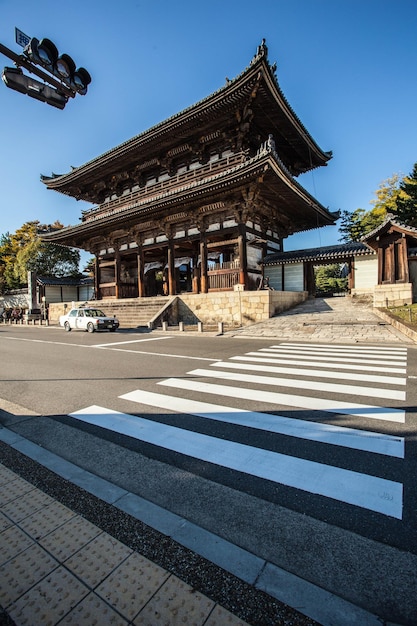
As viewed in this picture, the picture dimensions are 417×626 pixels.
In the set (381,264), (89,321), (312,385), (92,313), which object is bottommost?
(312,385)

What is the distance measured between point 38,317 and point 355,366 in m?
30.8

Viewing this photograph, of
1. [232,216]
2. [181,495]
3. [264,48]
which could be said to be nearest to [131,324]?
[232,216]

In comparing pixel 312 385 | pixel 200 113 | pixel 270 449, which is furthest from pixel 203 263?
pixel 270 449

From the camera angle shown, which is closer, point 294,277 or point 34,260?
point 294,277

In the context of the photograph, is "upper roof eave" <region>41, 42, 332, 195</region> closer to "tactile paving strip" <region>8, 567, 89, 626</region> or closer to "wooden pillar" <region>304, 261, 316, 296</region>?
"wooden pillar" <region>304, 261, 316, 296</region>

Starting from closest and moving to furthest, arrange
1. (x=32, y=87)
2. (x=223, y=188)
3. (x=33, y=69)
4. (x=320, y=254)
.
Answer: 1. (x=33, y=69)
2. (x=32, y=87)
3. (x=223, y=188)
4. (x=320, y=254)

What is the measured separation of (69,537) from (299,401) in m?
3.34

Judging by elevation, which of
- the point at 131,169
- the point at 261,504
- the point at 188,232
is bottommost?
the point at 261,504

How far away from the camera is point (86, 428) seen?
3.68 meters

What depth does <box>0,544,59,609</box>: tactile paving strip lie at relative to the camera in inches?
59.8

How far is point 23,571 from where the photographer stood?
1651mm

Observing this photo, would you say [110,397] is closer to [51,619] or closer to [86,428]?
[86,428]

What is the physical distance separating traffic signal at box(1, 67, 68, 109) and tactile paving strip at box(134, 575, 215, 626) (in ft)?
15.9

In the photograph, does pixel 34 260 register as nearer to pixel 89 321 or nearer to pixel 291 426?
pixel 89 321
